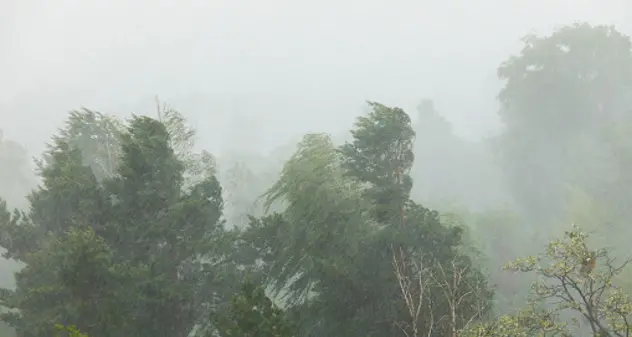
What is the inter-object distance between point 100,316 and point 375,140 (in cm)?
1101

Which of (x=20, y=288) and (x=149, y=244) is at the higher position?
(x=149, y=244)

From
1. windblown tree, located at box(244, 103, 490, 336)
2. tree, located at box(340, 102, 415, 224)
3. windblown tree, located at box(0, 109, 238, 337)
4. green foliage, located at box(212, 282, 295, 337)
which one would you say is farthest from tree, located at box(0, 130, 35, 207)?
green foliage, located at box(212, 282, 295, 337)

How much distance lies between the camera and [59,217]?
55.8 ft

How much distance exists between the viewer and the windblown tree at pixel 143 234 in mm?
14172

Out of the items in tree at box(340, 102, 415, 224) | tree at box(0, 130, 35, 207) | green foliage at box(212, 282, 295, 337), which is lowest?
green foliage at box(212, 282, 295, 337)

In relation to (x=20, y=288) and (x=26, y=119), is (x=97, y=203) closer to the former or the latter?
(x=20, y=288)

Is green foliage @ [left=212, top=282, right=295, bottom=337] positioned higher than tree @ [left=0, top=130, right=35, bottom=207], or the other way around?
tree @ [left=0, top=130, right=35, bottom=207]

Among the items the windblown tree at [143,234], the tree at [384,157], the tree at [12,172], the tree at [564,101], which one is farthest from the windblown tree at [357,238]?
the tree at [12,172]

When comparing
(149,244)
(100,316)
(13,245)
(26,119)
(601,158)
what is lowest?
(100,316)

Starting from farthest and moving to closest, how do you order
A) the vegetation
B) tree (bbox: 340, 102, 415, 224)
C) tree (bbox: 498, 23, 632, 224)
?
tree (bbox: 498, 23, 632, 224), tree (bbox: 340, 102, 415, 224), the vegetation

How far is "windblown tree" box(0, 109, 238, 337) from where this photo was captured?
46.5ft

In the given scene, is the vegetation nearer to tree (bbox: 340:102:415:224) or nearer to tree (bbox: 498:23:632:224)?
tree (bbox: 340:102:415:224)

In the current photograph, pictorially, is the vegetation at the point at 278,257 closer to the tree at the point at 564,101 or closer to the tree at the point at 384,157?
the tree at the point at 384,157

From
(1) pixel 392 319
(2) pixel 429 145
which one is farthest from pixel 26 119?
(1) pixel 392 319
